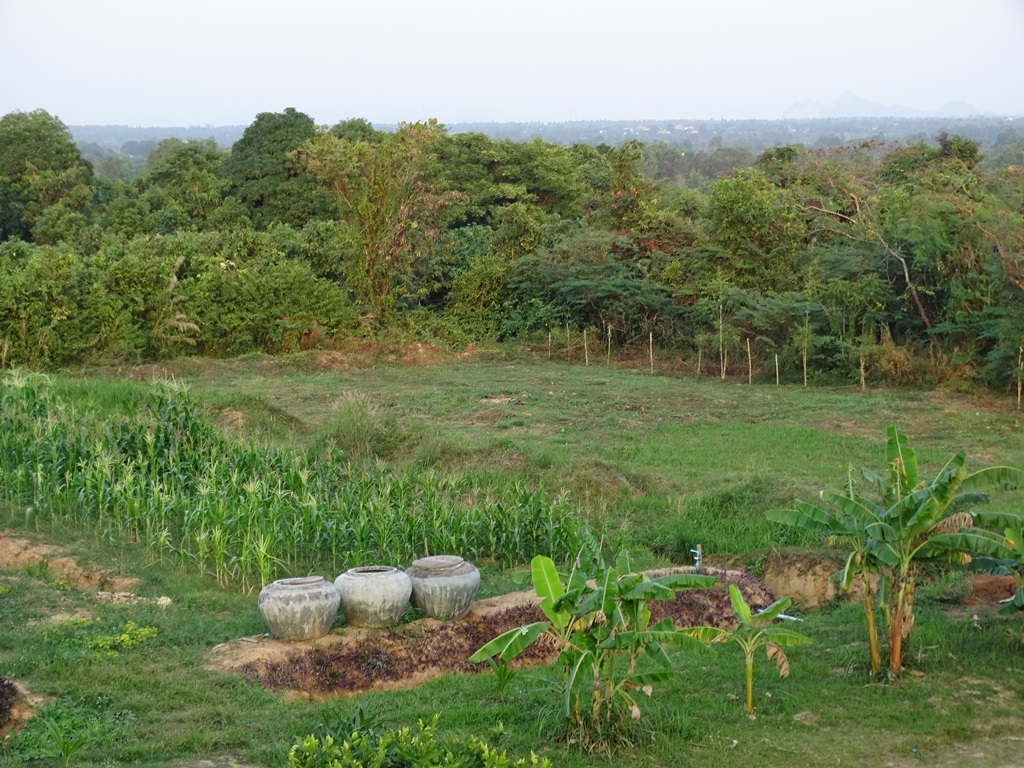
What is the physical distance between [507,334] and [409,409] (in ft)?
22.8

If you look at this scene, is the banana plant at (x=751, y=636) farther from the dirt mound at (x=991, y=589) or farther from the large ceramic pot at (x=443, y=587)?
the dirt mound at (x=991, y=589)

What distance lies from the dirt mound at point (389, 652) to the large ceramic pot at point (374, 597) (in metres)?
0.08

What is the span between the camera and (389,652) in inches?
244

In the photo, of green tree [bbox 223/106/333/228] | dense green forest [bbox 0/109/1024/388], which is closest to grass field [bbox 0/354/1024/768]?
dense green forest [bbox 0/109/1024/388]

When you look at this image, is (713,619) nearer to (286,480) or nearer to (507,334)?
(286,480)

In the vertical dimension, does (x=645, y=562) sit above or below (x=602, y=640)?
below

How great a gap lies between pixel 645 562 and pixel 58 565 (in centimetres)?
450

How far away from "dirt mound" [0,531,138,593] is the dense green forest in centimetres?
1040

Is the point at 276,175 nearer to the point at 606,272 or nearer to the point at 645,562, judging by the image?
the point at 606,272

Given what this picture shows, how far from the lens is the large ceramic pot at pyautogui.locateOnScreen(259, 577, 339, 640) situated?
611cm

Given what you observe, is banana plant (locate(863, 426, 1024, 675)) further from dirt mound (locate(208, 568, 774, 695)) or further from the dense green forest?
the dense green forest

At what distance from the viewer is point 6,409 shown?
11.2m

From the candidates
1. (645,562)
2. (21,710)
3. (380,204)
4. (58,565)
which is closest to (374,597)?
(21,710)

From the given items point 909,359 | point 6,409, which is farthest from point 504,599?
point 909,359
